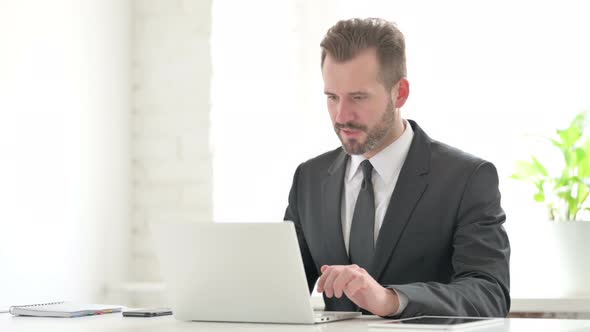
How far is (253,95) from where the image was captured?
3.37m

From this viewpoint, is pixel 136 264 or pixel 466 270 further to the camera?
pixel 136 264

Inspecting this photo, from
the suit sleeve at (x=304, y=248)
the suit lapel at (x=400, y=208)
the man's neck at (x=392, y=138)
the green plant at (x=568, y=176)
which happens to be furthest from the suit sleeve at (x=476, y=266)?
the green plant at (x=568, y=176)

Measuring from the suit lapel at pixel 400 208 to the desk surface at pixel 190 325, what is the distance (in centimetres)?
31

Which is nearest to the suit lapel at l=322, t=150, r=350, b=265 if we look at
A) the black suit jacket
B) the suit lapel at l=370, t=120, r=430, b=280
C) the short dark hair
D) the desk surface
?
the black suit jacket

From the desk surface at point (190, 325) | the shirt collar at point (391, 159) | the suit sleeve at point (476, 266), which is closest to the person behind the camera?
the desk surface at point (190, 325)

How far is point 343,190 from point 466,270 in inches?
16.5

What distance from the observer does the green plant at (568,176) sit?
9.60 feet

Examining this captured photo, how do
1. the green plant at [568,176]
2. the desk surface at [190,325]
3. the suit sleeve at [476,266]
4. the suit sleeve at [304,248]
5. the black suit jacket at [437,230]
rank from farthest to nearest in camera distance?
the green plant at [568,176] → the suit sleeve at [304,248] → the black suit jacket at [437,230] → the suit sleeve at [476,266] → the desk surface at [190,325]

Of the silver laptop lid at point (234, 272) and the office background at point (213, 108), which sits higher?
the office background at point (213, 108)

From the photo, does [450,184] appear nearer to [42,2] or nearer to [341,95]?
[341,95]

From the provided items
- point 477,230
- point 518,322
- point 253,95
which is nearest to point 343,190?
point 477,230

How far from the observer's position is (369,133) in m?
2.36

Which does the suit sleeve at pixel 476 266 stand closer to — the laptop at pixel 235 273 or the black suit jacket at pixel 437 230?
the black suit jacket at pixel 437 230

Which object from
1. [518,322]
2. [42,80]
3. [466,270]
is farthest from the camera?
[42,80]
